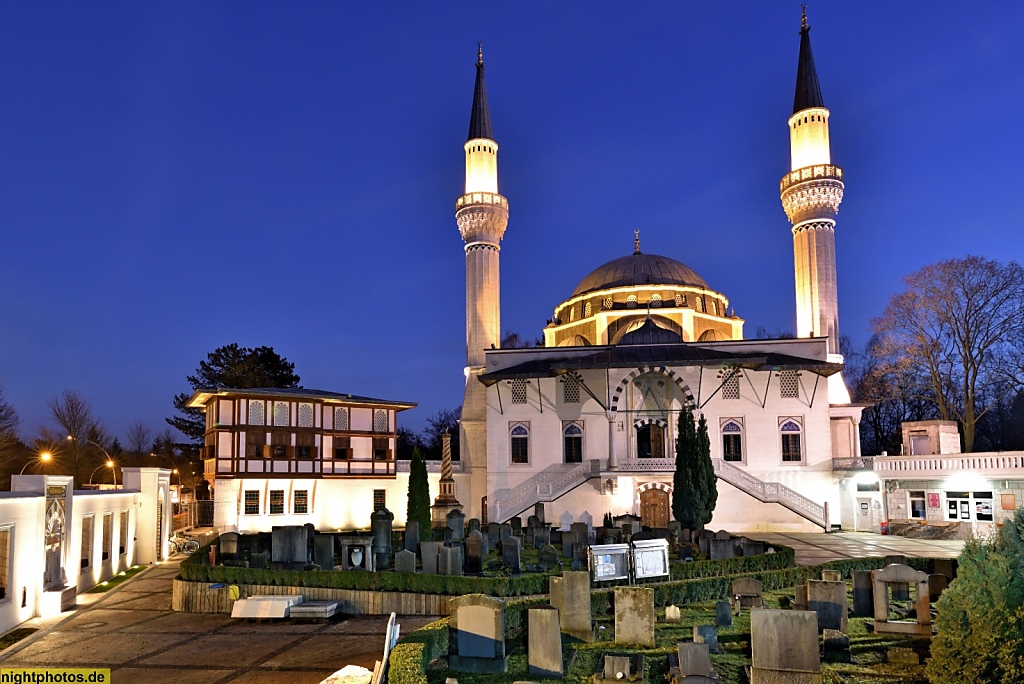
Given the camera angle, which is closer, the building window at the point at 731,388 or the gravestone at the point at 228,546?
the gravestone at the point at 228,546

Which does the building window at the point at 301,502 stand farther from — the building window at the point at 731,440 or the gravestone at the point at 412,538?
the building window at the point at 731,440

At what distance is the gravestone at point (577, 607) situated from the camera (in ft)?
43.8

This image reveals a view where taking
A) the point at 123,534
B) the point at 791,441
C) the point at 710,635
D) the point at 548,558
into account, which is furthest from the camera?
the point at 791,441

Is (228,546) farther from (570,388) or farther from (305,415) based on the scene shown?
(570,388)

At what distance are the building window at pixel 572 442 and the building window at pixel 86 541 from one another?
806 inches

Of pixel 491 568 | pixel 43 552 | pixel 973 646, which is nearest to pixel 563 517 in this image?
pixel 491 568

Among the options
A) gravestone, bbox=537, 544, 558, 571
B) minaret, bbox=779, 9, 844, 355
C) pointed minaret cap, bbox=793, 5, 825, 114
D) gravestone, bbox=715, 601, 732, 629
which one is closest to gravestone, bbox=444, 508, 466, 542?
gravestone, bbox=537, 544, 558, 571

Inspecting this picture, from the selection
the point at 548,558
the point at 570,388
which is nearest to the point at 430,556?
the point at 548,558

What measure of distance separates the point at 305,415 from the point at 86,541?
1492 centimetres

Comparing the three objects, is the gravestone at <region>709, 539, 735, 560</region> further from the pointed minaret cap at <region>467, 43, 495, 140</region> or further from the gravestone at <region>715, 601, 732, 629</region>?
the pointed minaret cap at <region>467, 43, 495, 140</region>

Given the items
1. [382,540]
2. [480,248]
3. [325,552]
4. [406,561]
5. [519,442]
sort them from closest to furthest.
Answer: [406,561]
[325,552]
[382,540]
[519,442]
[480,248]

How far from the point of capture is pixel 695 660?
32.9 feet

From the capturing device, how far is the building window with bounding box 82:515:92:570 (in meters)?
20.7

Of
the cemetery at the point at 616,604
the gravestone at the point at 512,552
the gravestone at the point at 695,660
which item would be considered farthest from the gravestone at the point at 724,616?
the gravestone at the point at 512,552
